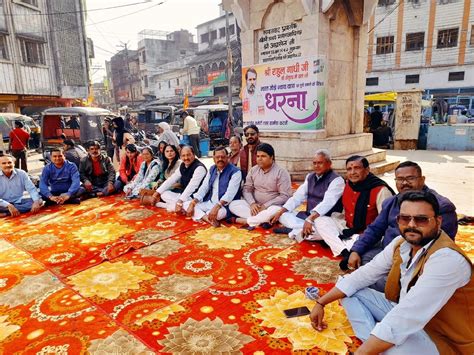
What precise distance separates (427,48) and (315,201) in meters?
23.0

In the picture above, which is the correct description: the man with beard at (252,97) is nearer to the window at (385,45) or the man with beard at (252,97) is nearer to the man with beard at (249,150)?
the man with beard at (249,150)

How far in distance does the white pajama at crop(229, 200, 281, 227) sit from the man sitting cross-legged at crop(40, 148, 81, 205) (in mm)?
2878

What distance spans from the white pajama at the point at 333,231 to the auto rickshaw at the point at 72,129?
8.57 m

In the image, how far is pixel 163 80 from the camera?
35781mm

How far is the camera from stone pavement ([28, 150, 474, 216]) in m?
5.25

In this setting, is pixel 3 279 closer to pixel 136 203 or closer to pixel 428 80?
pixel 136 203

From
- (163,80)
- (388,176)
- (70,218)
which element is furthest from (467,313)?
(163,80)

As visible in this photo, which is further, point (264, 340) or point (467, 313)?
point (264, 340)

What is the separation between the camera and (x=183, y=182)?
5242 millimetres

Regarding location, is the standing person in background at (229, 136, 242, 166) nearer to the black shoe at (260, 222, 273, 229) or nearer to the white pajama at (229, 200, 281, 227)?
the white pajama at (229, 200, 281, 227)

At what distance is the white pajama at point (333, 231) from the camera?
3.31 metres

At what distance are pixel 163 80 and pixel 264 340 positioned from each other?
119 ft

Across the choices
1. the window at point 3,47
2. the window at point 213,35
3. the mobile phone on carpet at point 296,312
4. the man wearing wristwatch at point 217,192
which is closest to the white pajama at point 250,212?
the man wearing wristwatch at point 217,192

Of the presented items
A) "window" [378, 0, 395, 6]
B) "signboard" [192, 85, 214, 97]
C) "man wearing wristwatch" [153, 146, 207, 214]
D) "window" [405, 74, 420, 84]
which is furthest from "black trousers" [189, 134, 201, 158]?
"window" [378, 0, 395, 6]
